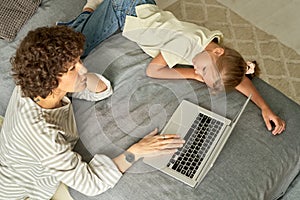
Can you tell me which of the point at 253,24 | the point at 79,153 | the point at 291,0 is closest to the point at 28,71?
the point at 79,153

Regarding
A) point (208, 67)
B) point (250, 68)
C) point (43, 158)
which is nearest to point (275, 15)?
point (250, 68)

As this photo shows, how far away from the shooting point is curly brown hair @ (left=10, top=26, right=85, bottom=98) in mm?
1373

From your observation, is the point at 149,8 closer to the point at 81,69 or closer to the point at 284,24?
the point at 81,69

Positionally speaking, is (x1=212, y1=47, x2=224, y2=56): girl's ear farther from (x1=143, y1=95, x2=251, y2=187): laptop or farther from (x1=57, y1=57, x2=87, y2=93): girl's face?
(x1=57, y1=57, x2=87, y2=93): girl's face

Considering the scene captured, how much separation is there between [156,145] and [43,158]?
1.09ft

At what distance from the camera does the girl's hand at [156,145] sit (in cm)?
154

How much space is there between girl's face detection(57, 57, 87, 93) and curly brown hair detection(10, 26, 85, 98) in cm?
2

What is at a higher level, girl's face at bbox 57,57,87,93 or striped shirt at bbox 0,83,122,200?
girl's face at bbox 57,57,87,93

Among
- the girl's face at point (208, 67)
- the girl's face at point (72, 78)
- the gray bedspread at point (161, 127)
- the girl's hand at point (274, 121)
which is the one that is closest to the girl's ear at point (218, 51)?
the girl's face at point (208, 67)

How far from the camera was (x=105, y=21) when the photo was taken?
1899mm

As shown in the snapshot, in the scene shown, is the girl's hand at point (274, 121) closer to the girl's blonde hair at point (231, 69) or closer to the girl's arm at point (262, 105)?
the girl's arm at point (262, 105)

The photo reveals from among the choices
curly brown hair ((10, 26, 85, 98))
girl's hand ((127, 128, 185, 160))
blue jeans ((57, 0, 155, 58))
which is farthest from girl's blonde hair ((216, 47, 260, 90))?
curly brown hair ((10, 26, 85, 98))

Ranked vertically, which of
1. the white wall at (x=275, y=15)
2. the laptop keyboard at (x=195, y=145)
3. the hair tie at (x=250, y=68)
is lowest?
the white wall at (x=275, y=15)

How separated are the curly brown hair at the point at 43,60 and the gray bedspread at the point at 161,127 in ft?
0.96
